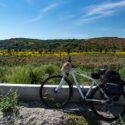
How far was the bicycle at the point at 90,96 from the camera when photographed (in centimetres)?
321

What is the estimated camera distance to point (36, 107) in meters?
3.54

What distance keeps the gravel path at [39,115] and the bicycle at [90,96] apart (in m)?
0.17

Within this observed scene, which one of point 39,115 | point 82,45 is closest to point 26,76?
point 39,115

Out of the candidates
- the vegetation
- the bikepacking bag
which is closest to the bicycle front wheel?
the bikepacking bag

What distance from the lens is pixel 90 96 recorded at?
3268 mm

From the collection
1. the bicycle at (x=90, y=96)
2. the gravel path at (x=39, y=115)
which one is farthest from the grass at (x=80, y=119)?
the bicycle at (x=90, y=96)

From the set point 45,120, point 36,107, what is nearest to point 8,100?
point 36,107

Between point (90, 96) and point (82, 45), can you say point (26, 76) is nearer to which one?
point (90, 96)

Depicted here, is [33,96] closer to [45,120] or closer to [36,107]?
[36,107]

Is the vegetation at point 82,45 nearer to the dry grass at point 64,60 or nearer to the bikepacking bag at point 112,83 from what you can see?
the dry grass at point 64,60

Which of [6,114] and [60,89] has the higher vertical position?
[60,89]

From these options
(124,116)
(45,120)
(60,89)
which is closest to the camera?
(45,120)

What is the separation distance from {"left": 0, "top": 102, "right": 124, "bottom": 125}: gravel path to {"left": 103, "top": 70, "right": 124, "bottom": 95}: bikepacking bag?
67cm

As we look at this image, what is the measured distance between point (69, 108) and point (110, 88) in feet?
3.55
